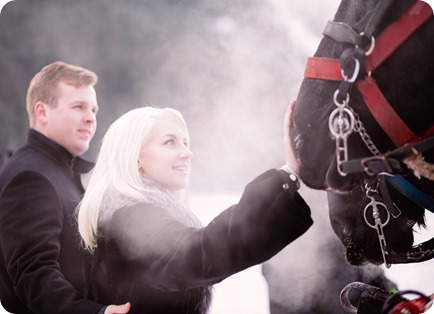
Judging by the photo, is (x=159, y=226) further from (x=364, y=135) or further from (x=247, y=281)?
(x=364, y=135)

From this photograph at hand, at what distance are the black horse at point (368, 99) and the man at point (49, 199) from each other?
0.36 metres

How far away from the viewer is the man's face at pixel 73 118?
32.1 inches

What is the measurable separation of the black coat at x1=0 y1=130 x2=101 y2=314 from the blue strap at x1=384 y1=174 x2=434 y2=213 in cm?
47

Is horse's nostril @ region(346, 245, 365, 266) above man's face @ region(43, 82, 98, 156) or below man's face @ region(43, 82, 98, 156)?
below

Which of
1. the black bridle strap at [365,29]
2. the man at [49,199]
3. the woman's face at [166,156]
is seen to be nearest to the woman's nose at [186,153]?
the woman's face at [166,156]

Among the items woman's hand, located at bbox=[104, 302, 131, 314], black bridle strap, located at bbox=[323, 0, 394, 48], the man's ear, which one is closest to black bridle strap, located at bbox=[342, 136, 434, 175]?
black bridle strap, located at bbox=[323, 0, 394, 48]

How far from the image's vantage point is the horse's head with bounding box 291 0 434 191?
59 cm

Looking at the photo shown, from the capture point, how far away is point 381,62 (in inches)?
23.5

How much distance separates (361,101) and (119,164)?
35 centimetres

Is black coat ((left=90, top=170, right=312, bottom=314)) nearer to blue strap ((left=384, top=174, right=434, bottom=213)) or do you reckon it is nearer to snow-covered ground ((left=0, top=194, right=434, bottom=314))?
snow-covered ground ((left=0, top=194, right=434, bottom=314))

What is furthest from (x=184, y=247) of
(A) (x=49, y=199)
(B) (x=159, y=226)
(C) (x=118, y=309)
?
(A) (x=49, y=199)

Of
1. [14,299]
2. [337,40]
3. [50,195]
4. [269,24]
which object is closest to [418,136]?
[337,40]

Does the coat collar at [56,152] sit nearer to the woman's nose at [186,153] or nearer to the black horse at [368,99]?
the woman's nose at [186,153]

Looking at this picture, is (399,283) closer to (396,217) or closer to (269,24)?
(396,217)
